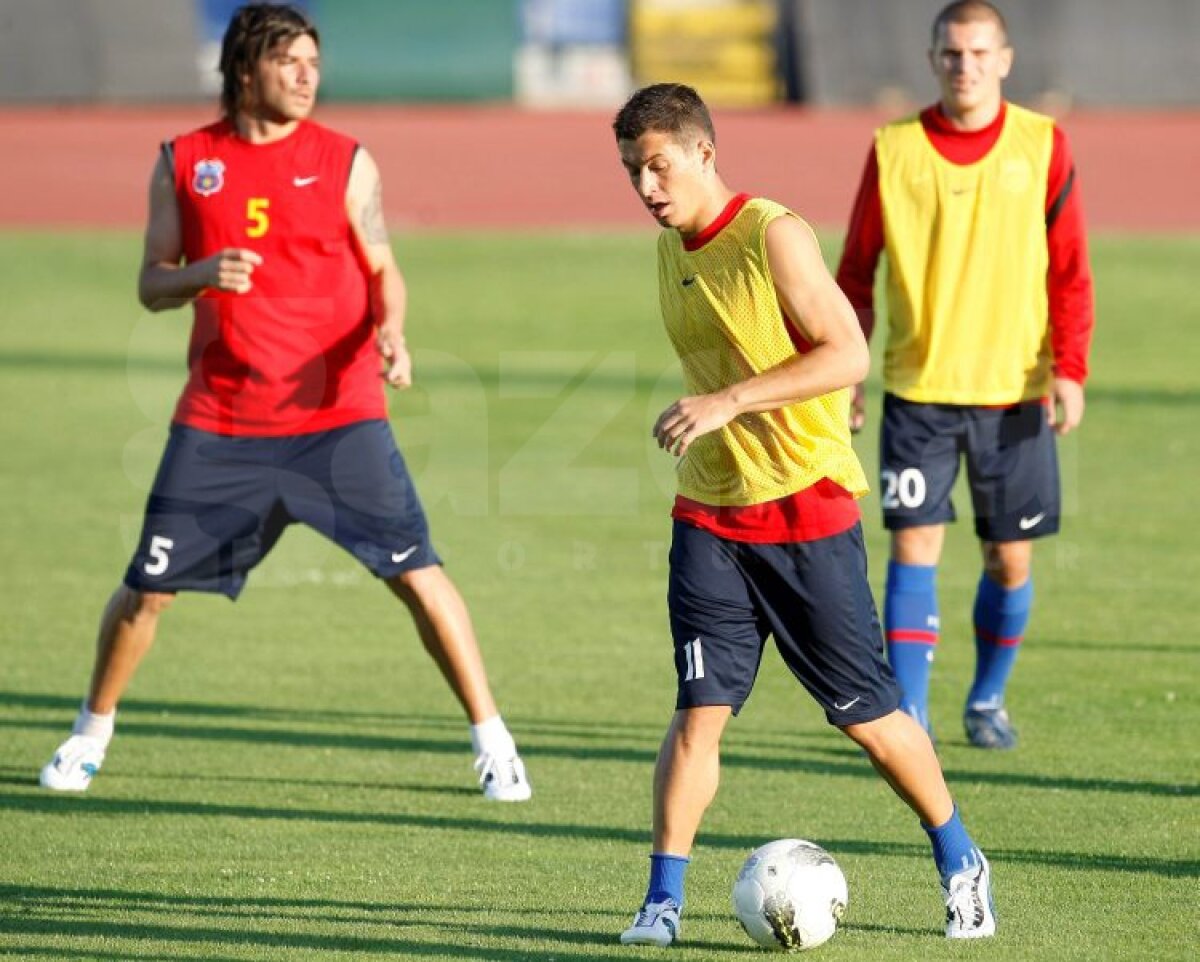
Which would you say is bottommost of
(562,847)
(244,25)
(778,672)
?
(778,672)

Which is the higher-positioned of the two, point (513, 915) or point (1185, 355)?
→ point (513, 915)

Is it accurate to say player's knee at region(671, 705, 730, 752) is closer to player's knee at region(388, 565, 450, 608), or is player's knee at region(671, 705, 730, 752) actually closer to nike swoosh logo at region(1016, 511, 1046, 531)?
player's knee at region(388, 565, 450, 608)

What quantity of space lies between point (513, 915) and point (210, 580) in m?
1.92

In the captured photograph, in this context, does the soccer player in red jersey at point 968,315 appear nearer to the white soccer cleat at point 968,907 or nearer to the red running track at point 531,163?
the white soccer cleat at point 968,907

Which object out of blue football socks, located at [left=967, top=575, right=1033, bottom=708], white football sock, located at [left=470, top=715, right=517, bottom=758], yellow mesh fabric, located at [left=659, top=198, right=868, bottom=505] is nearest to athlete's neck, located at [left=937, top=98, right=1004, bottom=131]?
blue football socks, located at [left=967, top=575, right=1033, bottom=708]

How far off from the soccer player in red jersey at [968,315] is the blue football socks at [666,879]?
234 cm

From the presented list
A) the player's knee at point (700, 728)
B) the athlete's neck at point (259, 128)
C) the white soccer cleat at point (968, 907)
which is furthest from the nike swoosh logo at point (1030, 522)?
the athlete's neck at point (259, 128)

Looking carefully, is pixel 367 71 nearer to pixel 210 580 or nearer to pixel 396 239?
pixel 396 239

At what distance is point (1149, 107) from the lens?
110ft

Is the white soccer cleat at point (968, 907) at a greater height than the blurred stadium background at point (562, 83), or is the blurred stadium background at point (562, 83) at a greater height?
the white soccer cleat at point (968, 907)

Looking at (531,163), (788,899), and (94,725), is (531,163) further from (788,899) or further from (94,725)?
(788,899)

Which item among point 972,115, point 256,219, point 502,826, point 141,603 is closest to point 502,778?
point 502,826

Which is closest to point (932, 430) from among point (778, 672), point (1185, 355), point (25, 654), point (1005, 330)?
point (1005, 330)

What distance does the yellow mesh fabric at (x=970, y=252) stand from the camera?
24.4 feet
